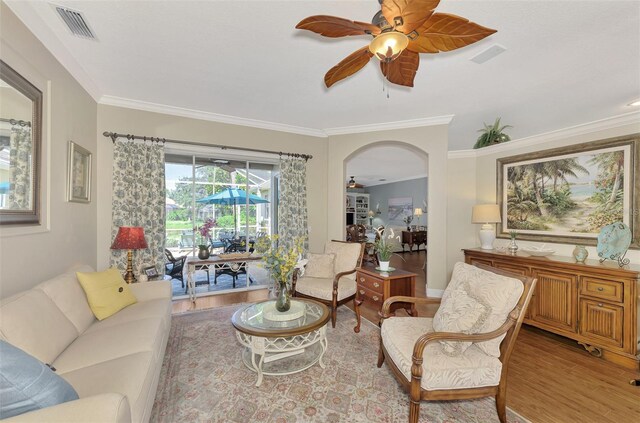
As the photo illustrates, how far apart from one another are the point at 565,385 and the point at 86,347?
3712 millimetres

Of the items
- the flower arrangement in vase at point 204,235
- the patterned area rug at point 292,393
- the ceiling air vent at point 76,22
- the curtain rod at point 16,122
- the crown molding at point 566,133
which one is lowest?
the patterned area rug at point 292,393

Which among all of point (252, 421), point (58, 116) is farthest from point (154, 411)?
point (58, 116)

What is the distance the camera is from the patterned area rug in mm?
1796

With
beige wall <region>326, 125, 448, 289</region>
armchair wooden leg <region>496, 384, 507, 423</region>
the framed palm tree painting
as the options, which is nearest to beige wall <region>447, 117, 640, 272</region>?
the framed palm tree painting

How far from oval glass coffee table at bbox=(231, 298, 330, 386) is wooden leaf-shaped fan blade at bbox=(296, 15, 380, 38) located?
215 centimetres

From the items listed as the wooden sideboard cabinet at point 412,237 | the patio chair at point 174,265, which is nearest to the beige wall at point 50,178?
the patio chair at point 174,265

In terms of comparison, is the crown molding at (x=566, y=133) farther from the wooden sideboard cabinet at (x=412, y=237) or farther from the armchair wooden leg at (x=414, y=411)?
the wooden sideboard cabinet at (x=412, y=237)

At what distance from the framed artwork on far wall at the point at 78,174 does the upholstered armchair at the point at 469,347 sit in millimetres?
3491

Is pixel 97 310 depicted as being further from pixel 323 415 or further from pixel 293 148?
pixel 293 148

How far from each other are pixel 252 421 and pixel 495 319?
1784mm

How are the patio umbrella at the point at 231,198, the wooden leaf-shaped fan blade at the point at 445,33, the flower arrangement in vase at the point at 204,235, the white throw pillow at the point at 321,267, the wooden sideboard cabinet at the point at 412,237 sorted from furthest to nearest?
the wooden sideboard cabinet at the point at 412,237, the patio umbrella at the point at 231,198, the flower arrangement in vase at the point at 204,235, the white throw pillow at the point at 321,267, the wooden leaf-shaped fan blade at the point at 445,33

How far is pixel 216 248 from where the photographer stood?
477 cm

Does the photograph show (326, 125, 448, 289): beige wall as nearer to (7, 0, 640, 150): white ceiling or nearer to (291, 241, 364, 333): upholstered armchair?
(7, 0, 640, 150): white ceiling

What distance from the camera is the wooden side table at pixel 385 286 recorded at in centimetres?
292
